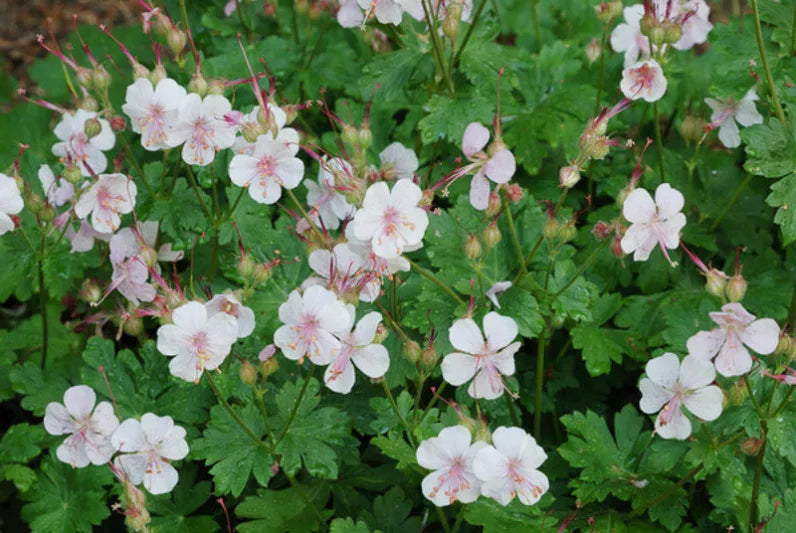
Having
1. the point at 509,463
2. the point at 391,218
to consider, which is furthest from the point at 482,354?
the point at 391,218

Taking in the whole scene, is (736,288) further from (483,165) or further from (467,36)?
(467,36)

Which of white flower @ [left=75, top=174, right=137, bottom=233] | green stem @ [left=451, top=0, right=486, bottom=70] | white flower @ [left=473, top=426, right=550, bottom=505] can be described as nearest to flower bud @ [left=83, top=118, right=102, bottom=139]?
white flower @ [left=75, top=174, right=137, bottom=233]

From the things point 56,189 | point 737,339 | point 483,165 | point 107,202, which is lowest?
point 56,189

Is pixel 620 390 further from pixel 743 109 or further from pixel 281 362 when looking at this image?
pixel 281 362

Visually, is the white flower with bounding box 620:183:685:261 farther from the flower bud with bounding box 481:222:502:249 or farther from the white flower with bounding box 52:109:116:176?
the white flower with bounding box 52:109:116:176

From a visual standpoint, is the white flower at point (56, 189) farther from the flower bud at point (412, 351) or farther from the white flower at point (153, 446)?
the flower bud at point (412, 351)

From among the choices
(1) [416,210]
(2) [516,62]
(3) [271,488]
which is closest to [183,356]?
(1) [416,210]
